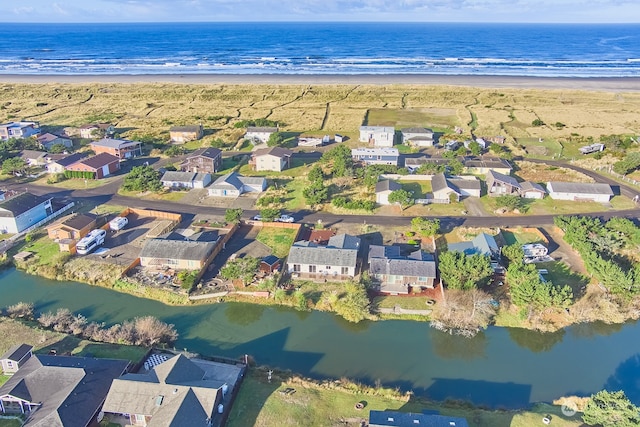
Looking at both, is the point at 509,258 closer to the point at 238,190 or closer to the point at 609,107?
the point at 238,190

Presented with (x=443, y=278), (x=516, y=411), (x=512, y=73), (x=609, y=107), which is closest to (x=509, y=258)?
(x=443, y=278)

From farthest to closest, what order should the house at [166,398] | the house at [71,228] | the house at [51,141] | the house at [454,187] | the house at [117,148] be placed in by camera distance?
the house at [51,141], the house at [117,148], the house at [454,187], the house at [71,228], the house at [166,398]

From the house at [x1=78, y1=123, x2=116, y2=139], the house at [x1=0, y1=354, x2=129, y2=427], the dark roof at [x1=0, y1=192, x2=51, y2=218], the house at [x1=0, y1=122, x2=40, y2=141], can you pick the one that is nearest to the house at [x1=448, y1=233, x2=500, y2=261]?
the house at [x1=0, y1=354, x2=129, y2=427]

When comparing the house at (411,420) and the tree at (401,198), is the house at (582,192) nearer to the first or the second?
the tree at (401,198)

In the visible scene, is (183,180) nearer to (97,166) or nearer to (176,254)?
(97,166)

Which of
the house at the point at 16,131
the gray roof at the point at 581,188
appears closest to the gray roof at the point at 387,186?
the gray roof at the point at 581,188

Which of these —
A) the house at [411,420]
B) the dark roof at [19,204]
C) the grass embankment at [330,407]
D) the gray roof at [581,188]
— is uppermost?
the dark roof at [19,204]

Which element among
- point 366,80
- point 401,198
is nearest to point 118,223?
point 401,198
